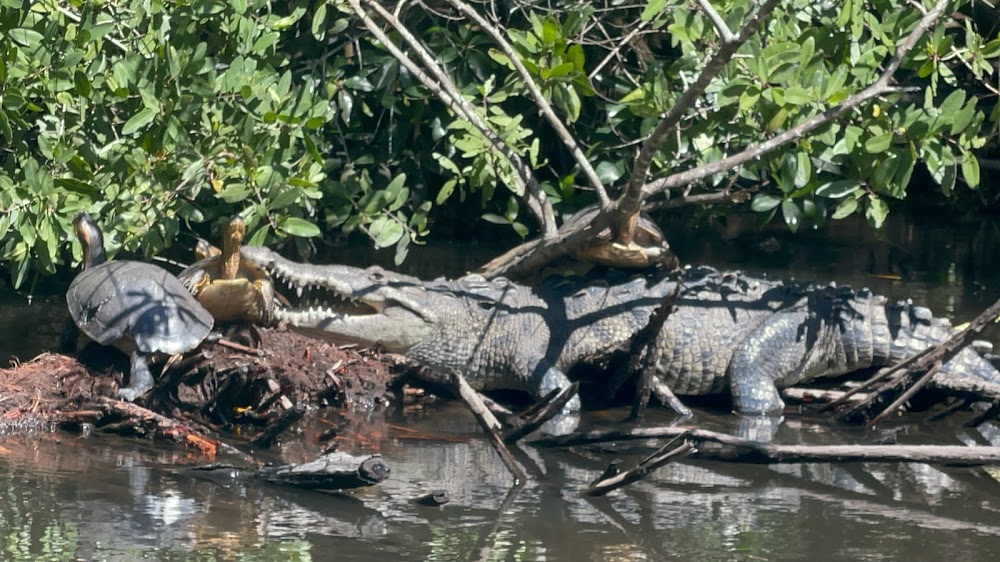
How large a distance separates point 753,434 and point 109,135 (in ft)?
11.2

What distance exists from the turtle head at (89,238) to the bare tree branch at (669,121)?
2.44m

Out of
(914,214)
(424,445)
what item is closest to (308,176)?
(424,445)

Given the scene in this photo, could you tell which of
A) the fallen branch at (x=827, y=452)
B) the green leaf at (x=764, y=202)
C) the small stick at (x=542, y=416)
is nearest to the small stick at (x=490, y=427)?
the small stick at (x=542, y=416)

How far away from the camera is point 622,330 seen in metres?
7.34

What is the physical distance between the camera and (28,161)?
20.9 ft

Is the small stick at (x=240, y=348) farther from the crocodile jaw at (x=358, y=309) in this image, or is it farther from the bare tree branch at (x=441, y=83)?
the bare tree branch at (x=441, y=83)

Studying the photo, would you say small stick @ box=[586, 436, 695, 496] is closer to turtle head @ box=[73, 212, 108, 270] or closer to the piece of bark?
the piece of bark

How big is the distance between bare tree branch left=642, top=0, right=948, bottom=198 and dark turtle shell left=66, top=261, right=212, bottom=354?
84.8 inches

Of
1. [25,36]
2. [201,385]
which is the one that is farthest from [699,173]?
[25,36]

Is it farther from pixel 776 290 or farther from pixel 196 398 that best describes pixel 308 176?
pixel 776 290

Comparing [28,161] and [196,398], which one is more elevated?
[28,161]

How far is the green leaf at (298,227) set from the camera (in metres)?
6.77

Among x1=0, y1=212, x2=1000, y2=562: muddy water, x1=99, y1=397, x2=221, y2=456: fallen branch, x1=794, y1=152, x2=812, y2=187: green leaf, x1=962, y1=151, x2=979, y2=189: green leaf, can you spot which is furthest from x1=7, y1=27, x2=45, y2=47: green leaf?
x1=962, y1=151, x2=979, y2=189: green leaf

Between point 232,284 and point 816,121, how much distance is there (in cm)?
277
